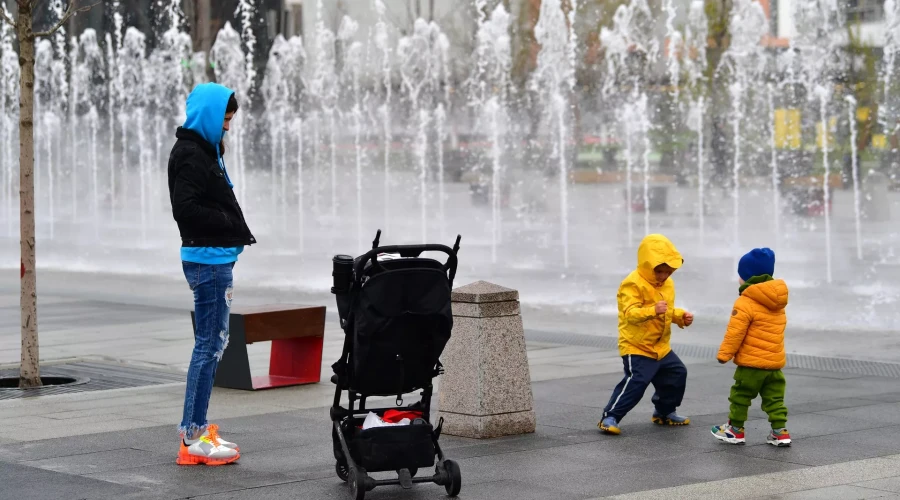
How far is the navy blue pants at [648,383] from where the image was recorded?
734 cm

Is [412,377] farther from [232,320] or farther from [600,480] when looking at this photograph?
[232,320]

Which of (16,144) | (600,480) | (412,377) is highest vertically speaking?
(16,144)

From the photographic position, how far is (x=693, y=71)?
2433 centimetres

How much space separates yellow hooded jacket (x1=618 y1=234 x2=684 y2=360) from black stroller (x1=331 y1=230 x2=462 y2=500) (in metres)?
1.68

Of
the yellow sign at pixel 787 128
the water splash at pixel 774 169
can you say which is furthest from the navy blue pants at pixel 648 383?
the yellow sign at pixel 787 128

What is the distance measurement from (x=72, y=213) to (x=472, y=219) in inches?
423

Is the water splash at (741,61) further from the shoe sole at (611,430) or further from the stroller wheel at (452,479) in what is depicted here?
the stroller wheel at (452,479)

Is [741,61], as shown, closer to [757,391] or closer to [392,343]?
[757,391]

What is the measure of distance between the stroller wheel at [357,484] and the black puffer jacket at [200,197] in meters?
1.37

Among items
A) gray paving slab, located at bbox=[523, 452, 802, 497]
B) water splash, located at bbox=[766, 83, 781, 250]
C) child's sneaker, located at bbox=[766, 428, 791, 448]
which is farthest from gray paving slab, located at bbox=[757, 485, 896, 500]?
water splash, located at bbox=[766, 83, 781, 250]

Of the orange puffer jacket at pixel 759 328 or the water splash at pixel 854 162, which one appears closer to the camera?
the orange puffer jacket at pixel 759 328

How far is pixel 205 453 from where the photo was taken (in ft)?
21.2

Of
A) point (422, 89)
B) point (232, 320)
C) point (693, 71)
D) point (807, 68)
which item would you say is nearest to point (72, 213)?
point (422, 89)

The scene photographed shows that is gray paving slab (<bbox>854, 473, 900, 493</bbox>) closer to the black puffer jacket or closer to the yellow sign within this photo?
the black puffer jacket
